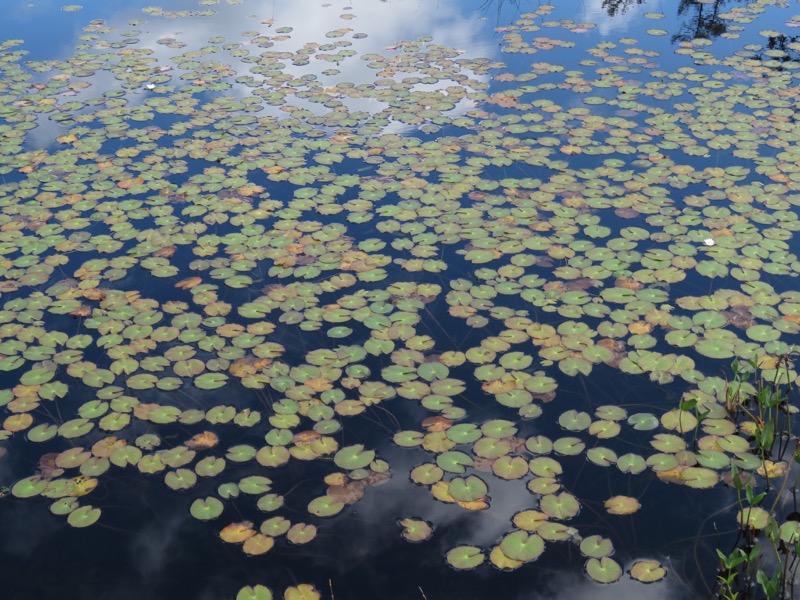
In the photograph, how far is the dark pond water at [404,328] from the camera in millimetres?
3477

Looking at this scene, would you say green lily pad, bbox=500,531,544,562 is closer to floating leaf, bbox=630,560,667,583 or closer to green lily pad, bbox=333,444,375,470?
floating leaf, bbox=630,560,667,583

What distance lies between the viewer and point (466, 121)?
23.4 ft

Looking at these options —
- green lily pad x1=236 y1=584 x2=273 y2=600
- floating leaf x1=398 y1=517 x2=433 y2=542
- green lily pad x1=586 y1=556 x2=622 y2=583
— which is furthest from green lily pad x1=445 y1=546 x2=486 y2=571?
green lily pad x1=236 y1=584 x2=273 y2=600

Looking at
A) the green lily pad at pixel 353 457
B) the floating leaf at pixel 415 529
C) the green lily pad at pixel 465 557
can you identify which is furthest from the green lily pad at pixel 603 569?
the green lily pad at pixel 353 457

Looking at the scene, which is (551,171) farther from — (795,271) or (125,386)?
(125,386)

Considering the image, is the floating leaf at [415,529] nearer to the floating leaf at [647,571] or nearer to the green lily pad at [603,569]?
the green lily pad at [603,569]

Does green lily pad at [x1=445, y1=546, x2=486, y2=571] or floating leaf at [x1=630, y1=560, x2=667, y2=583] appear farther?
green lily pad at [x1=445, y1=546, x2=486, y2=571]

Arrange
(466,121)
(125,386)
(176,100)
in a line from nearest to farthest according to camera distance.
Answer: (125,386) < (466,121) < (176,100)

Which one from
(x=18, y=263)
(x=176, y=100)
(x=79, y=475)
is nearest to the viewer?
(x=79, y=475)

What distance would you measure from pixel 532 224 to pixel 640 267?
85 centimetres

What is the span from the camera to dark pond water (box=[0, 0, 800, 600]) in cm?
348

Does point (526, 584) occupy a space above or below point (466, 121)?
below

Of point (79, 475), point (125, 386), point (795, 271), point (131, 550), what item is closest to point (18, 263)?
point (125, 386)

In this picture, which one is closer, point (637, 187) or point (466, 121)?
point (637, 187)
